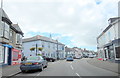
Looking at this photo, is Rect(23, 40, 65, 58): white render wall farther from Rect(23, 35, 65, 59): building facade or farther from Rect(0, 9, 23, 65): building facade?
Rect(0, 9, 23, 65): building facade

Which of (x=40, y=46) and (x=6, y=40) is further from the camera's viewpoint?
(x=40, y=46)

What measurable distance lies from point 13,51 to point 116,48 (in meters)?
18.8

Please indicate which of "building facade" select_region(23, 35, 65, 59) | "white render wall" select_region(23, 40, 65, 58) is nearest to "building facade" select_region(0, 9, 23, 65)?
"building facade" select_region(23, 35, 65, 59)

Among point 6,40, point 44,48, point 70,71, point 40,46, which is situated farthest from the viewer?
point 44,48

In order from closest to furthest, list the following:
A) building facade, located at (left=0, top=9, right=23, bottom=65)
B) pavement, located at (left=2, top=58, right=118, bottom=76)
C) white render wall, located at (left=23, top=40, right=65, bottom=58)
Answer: pavement, located at (left=2, top=58, right=118, bottom=76), building facade, located at (left=0, top=9, right=23, bottom=65), white render wall, located at (left=23, top=40, right=65, bottom=58)

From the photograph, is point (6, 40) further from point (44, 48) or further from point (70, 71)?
point (44, 48)

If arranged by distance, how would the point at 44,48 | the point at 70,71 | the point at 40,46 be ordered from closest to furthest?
1. the point at 70,71
2. the point at 40,46
3. the point at 44,48

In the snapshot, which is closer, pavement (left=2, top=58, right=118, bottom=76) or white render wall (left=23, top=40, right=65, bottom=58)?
pavement (left=2, top=58, right=118, bottom=76)

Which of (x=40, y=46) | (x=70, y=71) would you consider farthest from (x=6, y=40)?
(x=40, y=46)

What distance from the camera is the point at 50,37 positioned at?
186 feet

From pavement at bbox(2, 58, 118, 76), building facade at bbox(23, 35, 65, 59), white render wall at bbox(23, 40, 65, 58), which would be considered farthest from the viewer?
white render wall at bbox(23, 40, 65, 58)

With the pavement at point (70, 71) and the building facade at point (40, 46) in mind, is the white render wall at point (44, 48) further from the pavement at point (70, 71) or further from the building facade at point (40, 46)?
the pavement at point (70, 71)

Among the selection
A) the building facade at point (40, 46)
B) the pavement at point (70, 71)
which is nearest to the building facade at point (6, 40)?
the pavement at point (70, 71)

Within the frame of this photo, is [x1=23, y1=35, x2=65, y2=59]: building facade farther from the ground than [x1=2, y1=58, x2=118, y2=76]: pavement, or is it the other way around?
[x1=23, y1=35, x2=65, y2=59]: building facade
